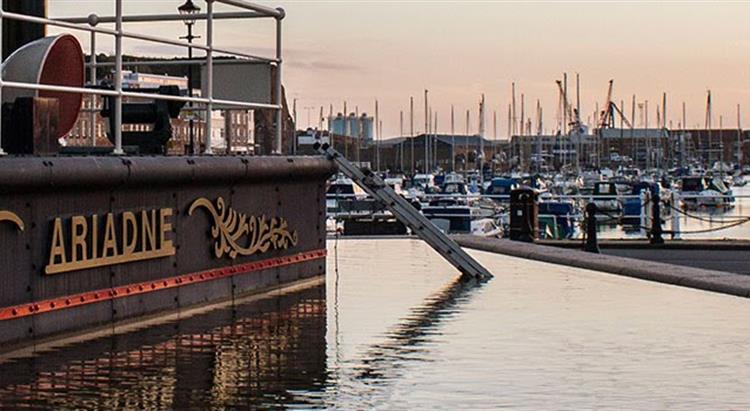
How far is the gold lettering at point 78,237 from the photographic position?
13289 millimetres

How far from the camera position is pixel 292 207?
61.5 feet

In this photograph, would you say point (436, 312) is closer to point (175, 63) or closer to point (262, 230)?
point (262, 230)

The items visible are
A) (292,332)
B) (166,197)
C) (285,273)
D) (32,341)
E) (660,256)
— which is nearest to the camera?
(32,341)

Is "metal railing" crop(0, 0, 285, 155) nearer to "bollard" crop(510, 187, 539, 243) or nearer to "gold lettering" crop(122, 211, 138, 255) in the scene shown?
"gold lettering" crop(122, 211, 138, 255)

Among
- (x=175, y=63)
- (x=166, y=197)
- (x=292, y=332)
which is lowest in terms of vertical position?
(x=292, y=332)

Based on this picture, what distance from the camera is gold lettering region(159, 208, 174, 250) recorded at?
15.0 m

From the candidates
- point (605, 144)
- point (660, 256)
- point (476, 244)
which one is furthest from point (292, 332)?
point (605, 144)

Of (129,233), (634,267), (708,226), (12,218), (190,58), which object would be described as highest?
(190,58)

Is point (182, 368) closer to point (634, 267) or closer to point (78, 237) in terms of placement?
point (78, 237)

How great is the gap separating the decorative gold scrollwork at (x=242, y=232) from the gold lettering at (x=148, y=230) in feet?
2.91

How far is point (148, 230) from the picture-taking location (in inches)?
579

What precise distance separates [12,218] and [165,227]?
290 centimetres

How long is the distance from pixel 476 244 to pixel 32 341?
1363cm

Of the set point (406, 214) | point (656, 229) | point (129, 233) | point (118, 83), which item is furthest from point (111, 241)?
point (656, 229)
